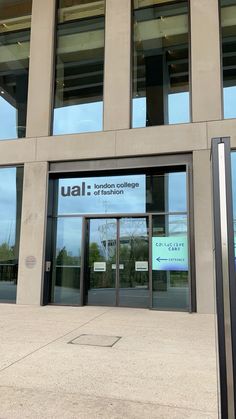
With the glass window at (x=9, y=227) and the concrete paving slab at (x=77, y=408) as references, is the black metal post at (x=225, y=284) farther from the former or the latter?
the glass window at (x=9, y=227)

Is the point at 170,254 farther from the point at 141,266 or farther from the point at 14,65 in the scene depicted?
the point at 14,65

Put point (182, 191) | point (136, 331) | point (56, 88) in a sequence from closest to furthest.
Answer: point (136, 331)
point (182, 191)
point (56, 88)

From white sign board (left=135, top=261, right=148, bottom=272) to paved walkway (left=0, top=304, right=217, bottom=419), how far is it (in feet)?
7.23

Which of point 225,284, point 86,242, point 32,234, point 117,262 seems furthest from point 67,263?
point 225,284

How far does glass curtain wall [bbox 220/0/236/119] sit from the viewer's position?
11.5 meters

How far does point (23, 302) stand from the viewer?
12102 millimetres

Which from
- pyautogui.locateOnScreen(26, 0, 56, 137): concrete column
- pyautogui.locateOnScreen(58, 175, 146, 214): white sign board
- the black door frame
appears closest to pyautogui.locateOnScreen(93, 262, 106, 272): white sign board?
the black door frame

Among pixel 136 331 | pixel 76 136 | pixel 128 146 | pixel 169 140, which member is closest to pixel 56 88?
pixel 76 136

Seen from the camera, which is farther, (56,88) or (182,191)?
(56,88)

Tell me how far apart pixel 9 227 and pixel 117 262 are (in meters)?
3.73

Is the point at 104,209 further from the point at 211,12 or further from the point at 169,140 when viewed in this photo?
the point at 211,12

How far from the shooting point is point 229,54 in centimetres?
1194

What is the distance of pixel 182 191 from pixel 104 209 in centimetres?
238

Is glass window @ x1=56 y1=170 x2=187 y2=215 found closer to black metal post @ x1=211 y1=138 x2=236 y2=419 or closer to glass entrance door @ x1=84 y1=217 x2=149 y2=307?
glass entrance door @ x1=84 y1=217 x2=149 y2=307
